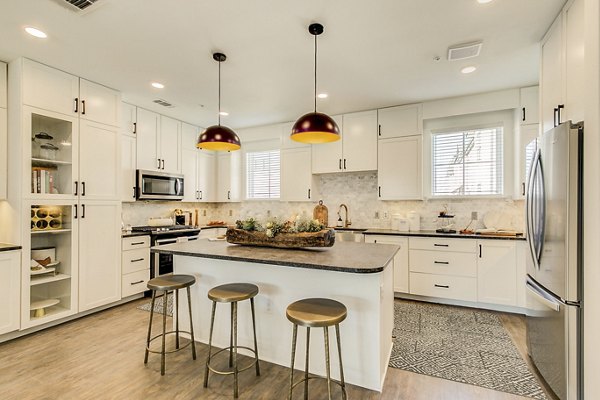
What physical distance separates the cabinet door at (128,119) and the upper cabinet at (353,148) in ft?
9.21

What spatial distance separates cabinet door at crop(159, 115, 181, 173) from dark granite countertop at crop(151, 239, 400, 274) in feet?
8.24

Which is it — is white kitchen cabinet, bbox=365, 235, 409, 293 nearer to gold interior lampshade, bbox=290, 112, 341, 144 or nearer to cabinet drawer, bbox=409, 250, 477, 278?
cabinet drawer, bbox=409, 250, 477, 278

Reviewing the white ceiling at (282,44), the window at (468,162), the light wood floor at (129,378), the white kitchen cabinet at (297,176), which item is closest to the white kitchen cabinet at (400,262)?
the window at (468,162)

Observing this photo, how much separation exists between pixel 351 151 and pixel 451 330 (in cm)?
277

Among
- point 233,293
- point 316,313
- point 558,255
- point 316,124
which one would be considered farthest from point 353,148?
point 316,313

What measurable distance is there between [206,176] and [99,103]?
7.73 ft

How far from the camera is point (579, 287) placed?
184 centimetres

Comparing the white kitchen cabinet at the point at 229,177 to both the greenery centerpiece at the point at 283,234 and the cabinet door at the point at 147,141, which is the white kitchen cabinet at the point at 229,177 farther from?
the greenery centerpiece at the point at 283,234

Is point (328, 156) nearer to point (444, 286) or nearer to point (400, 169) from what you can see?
point (400, 169)

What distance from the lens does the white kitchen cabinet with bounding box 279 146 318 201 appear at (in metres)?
5.07

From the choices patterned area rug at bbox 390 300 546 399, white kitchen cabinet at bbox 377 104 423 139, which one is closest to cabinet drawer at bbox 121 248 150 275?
patterned area rug at bbox 390 300 546 399

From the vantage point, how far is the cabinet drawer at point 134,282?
3.94 m

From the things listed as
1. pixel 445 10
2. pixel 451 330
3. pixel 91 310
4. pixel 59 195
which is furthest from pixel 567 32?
pixel 91 310

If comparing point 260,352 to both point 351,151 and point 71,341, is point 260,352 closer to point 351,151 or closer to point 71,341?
point 71,341
